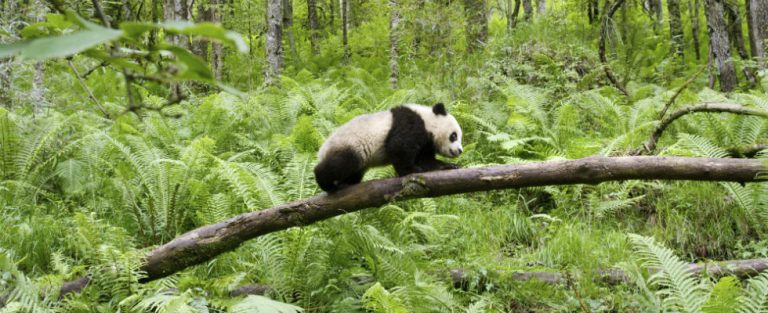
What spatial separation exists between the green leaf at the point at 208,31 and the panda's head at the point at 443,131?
18.5 feet

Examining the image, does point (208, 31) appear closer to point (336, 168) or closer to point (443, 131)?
point (336, 168)

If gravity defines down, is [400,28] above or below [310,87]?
above

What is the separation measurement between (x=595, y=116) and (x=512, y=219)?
4155 millimetres

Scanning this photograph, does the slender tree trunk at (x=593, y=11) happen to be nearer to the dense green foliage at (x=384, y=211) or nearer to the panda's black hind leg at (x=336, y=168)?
the dense green foliage at (x=384, y=211)

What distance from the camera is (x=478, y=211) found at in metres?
8.24

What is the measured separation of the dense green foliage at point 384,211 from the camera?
18.3ft

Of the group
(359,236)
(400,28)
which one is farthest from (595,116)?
(359,236)

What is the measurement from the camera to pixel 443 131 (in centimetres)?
651

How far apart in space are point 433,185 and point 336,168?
3.14 feet

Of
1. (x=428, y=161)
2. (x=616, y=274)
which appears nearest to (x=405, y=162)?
(x=428, y=161)

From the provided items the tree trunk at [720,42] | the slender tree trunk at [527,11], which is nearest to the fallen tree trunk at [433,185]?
the tree trunk at [720,42]

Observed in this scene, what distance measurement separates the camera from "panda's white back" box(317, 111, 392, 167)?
579 cm

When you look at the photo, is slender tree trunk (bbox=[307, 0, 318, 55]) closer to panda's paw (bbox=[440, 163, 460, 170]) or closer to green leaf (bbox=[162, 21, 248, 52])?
panda's paw (bbox=[440, 163, 460, 170])

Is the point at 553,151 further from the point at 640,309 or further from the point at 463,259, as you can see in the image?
the point at 640,309
